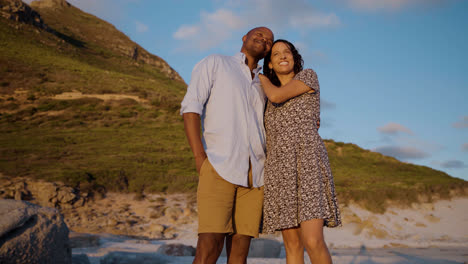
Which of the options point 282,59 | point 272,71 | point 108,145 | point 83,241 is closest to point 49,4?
point 108,145

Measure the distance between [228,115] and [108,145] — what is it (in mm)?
12833

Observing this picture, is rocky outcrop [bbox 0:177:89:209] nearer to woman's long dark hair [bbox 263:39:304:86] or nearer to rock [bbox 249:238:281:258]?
rock [bbox 249:238:281:258]

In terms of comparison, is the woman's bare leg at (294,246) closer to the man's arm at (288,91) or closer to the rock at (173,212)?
the man's arm at (288,91)

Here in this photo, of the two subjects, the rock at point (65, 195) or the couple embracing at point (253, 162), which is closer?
the couple embracing at point (253, 162)

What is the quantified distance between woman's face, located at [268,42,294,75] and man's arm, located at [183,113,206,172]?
33.6 inches

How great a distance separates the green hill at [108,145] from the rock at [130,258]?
5.33 m

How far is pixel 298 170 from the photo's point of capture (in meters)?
2.69

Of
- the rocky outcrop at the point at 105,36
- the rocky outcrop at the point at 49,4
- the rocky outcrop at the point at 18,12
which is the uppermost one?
the rocky outcrop at the point at 49,4

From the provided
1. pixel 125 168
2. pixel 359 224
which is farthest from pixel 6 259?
pixel 125 168

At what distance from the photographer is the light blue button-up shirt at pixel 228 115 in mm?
2566

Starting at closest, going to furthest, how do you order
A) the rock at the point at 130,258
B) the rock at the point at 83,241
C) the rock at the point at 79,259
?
1. the rock at the point at 79,259
2. the rock at the point at 130,258
3. the rock at the point at 83,241

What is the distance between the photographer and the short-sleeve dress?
2586mm

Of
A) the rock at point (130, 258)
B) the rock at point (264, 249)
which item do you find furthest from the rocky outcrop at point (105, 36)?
the rock at point (130, 258)

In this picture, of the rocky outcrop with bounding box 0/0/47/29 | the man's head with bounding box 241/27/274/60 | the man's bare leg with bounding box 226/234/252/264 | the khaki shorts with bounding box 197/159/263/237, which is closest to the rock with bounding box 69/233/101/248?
the man's bare leg with bounding box 226/234/252/264
